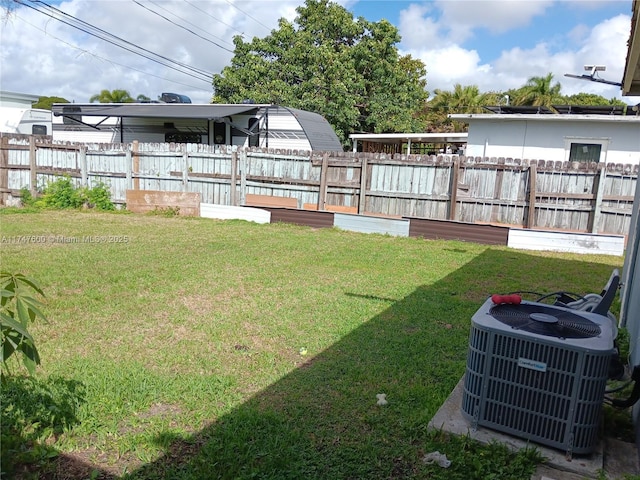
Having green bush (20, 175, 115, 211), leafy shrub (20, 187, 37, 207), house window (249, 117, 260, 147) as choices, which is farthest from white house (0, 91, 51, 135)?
house window (249, 117, 260, 147)

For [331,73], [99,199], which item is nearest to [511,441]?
[99,199]

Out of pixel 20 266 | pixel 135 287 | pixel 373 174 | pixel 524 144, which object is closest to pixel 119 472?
pixel 135 287

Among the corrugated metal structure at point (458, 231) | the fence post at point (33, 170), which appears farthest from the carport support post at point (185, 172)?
the corrugated metal structure at point (458, 231)

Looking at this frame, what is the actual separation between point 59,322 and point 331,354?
8.72ft

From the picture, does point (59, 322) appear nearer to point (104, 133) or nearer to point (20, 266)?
point (20, 266)

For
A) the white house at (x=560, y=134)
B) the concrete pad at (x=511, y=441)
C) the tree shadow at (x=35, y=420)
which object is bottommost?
the tree shadow at (x=35, y=420)

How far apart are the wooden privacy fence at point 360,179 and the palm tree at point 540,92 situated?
66.3 ft

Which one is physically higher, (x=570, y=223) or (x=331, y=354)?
(x=570, y=223)

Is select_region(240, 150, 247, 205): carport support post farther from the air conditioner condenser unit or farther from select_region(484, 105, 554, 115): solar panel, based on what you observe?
the air conditioner condenser unit

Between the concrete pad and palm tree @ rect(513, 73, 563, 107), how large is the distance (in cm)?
2878

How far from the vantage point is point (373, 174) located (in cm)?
1180

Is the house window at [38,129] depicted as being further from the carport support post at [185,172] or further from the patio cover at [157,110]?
the carport support post at [185,172]

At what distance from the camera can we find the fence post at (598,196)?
10.1 metres

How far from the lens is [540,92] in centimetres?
2902
